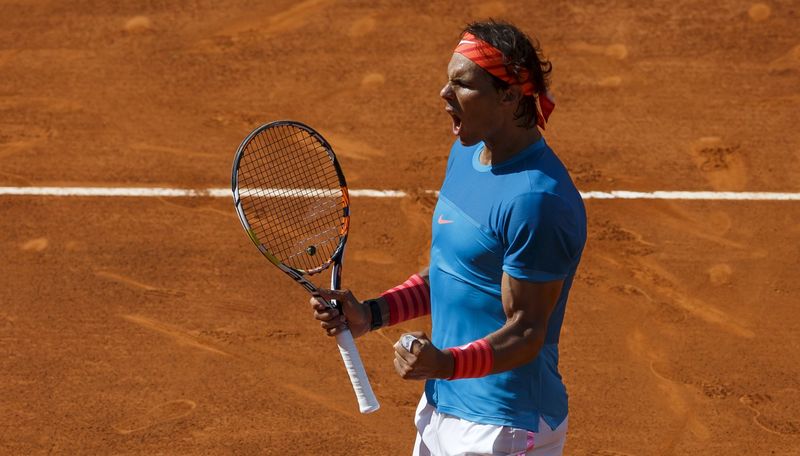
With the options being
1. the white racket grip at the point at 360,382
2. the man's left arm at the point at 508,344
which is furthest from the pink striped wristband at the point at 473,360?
the white racket grip at the point at 360,382

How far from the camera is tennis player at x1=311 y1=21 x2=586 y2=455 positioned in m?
3.78

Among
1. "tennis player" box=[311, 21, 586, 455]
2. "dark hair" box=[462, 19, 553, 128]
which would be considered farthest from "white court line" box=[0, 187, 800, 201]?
"dark hair" box=[462, 19, 553, 128]

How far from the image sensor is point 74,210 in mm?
8508

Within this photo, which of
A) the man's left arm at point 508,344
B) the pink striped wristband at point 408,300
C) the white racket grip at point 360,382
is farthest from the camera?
the pink striped wristband at point 408,300

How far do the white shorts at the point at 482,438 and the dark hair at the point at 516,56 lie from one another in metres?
1.07

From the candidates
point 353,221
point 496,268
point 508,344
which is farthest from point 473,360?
point 353,221

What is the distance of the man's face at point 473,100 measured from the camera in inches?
156

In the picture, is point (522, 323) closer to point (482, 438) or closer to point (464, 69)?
point (482, 438)

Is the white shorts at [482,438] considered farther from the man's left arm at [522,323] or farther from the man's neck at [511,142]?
the man's neck at [511,142]

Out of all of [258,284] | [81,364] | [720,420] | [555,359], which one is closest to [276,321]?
[258,284]

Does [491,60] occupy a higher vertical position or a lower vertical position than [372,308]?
higher

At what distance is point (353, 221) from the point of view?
27.6 ft

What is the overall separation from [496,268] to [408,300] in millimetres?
668

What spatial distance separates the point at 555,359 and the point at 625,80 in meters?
6.19
